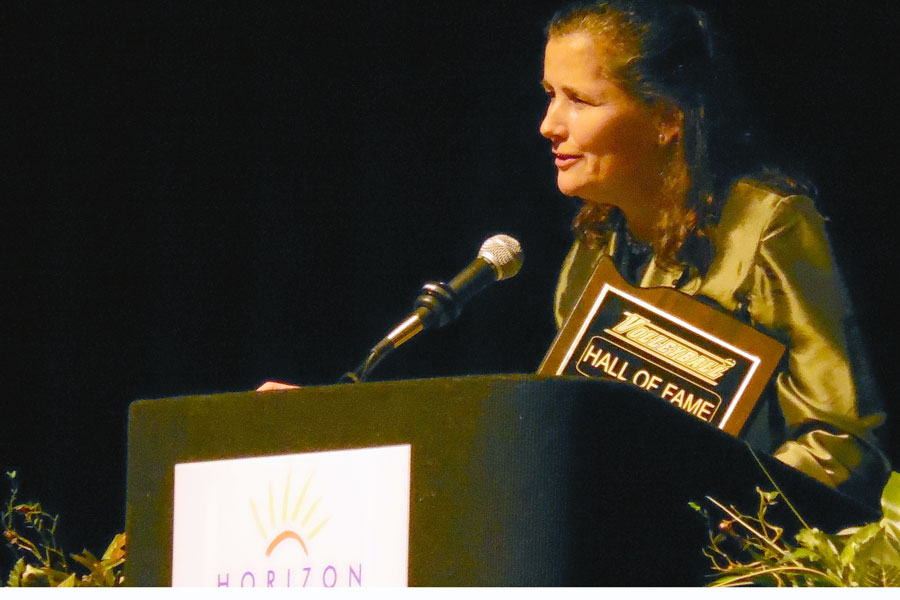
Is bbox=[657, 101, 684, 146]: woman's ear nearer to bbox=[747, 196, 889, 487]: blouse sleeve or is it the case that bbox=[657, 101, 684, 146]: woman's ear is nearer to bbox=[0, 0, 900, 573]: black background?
bbox=[747, 196, 889, 487]: blouse sleeve

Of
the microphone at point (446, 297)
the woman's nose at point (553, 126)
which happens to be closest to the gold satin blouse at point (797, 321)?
the woman's nose at point (553, 126)

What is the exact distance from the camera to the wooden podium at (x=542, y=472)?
3.01ft

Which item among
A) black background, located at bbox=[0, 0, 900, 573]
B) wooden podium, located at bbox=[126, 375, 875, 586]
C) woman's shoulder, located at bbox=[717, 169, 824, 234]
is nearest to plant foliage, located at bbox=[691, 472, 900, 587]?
wooden podium, located at bbox=[126, 375, 875, 586]

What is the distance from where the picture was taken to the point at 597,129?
1846 millimetres

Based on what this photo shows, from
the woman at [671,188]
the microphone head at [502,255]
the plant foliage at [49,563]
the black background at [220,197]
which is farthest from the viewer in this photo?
the black background at [220,197]

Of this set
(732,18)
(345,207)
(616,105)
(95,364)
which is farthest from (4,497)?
(732,18)

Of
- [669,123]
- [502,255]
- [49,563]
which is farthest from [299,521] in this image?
[669,123]

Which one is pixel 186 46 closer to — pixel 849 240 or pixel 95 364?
pixel 95 364

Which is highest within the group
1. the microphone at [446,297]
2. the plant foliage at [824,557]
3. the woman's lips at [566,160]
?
the woman's lips at [566,160]

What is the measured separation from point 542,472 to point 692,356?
592mm

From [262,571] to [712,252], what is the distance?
994 mm

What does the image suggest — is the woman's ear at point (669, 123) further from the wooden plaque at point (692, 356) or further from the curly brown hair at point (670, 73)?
the wooden plaque at point (692, 356)

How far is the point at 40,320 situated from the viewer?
2596mm

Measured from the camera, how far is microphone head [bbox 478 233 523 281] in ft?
4.73
